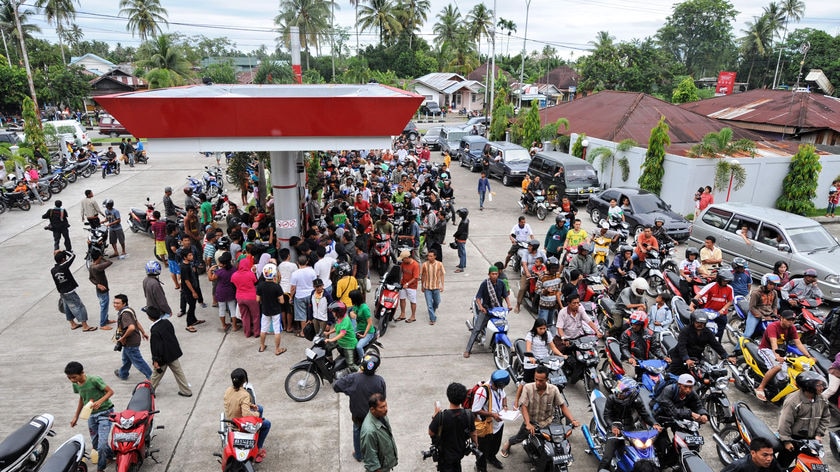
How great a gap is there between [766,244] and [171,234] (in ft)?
Result: 43.3

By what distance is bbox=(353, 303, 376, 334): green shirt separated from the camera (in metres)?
7.59

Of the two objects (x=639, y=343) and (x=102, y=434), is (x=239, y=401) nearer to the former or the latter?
(x=102, y=434)

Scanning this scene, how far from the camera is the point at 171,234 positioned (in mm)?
10859

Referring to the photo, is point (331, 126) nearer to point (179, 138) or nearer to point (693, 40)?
point (179, 138)

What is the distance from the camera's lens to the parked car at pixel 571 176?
19.0 m

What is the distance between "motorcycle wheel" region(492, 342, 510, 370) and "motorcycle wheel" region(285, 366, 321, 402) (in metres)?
2.89

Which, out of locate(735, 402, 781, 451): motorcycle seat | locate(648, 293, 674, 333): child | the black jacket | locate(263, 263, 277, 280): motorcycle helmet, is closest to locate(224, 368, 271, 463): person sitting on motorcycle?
the black jacket

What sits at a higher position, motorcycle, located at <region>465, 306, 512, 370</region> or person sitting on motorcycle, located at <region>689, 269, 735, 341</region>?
person sitting on motorcycle, located at <region>689, 269, 735, 341</region>

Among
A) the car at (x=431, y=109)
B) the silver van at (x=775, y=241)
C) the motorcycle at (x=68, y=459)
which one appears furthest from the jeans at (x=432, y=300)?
the car at (x=431, y=109)

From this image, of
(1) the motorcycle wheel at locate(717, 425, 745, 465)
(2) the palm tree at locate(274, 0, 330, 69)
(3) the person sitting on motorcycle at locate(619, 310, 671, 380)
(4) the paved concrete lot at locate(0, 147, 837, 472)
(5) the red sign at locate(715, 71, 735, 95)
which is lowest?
(4) the paved concrete lot at locate(0, 147, 837, 472)

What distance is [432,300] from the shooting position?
986cm

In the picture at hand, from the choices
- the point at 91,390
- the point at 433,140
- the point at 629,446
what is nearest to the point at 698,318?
the point at 629,446

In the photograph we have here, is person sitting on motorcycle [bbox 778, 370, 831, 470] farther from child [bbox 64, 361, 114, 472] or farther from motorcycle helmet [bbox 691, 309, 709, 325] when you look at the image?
child [bbox 64, 361, 114, 472]

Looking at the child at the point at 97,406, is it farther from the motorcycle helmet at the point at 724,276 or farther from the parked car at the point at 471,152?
the parked car at the point at 471,152
